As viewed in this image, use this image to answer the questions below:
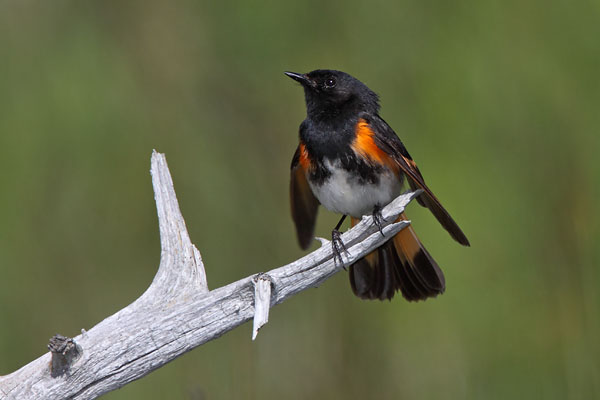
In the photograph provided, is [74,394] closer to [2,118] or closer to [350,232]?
[350,232]

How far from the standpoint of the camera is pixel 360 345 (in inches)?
144

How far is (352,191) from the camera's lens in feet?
9.75

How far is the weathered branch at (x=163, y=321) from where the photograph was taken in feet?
6.60

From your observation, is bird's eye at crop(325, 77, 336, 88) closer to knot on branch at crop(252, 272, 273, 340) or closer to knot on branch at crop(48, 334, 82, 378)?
knot on branch at crop(252, 272, 273, 340)

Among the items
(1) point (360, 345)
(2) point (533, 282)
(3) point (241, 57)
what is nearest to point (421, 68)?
(3) point (241, 57)

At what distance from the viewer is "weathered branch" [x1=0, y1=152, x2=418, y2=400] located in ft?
6.60

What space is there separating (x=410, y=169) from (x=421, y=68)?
114 centimetres

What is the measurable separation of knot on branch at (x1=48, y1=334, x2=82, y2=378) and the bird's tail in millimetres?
1425

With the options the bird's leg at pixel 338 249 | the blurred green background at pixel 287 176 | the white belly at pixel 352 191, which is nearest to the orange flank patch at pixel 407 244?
the white belly at pixel 352 191

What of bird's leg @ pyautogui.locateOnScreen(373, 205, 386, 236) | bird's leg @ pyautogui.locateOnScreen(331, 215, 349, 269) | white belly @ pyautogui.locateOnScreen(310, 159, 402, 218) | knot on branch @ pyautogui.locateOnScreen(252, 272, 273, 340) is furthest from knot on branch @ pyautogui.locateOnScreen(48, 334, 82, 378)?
white belly @ pyautogui.locateOnScreen(310, 159, 402, 218)

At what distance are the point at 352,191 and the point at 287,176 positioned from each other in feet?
3.21

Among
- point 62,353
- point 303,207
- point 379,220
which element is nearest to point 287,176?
point 303,207

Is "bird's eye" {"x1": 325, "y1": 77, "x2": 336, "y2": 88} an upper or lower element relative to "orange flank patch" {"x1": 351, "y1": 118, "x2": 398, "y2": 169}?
upper

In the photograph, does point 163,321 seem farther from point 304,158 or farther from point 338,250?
point 304,158
